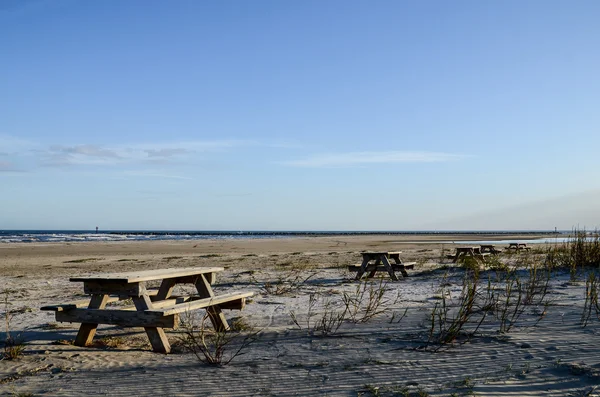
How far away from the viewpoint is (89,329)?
18.6ft

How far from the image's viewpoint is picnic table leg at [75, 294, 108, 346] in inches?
218

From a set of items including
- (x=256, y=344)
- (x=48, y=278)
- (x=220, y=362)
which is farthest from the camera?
(x=48, y=278)

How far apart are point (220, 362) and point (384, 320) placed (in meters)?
2.41

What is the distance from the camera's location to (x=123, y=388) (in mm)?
4164

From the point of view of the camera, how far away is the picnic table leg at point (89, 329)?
5.53 metres

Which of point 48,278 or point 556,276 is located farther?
point 48,278

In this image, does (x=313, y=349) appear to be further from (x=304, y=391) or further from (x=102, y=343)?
(x=102, y=343)

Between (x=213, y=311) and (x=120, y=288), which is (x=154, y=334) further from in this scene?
(x=213, y=311)

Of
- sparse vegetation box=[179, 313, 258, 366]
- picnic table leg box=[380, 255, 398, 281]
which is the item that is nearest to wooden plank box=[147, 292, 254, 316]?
sparse vegetation box=[179, 313, 258, 366]

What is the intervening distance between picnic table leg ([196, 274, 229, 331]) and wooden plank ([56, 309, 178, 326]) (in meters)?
0.86

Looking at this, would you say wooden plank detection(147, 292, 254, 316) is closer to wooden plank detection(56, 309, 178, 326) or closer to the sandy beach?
wooden plank detection(56, 309, 178, 326)

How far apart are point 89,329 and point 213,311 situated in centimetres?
136

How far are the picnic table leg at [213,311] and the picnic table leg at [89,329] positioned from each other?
A: 1135 millimetres

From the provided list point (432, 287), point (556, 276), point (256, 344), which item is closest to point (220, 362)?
point (256, 344)
